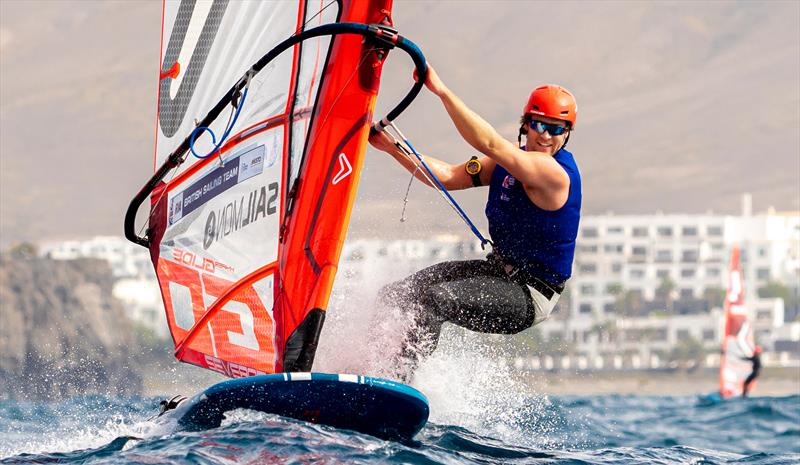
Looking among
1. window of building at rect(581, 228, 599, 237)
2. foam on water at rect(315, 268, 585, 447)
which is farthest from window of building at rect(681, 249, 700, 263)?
foam on water at rect(315, 268, 585, 447)

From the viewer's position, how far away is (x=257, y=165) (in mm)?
5590

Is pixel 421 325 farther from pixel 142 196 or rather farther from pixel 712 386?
pixel 712 386

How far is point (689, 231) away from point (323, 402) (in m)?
91.8

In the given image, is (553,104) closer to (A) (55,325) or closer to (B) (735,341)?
(B) (735,341)

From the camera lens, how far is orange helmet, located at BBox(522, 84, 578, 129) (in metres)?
5.14

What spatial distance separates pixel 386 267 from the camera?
5.88 m

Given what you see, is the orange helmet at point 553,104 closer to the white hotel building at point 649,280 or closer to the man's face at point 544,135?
the man's face at point 544,135

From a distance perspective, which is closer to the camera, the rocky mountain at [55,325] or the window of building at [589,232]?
the rocky mountain at [55,325]

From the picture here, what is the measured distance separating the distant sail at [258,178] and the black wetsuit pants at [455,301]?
432 millimetres

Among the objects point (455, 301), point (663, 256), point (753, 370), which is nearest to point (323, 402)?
point (455, 301)

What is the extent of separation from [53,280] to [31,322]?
10.1 feet

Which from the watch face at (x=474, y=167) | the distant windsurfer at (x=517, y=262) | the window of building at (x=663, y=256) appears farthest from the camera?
the window of building at (x=663, y=256)

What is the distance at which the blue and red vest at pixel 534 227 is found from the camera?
5.16 meters

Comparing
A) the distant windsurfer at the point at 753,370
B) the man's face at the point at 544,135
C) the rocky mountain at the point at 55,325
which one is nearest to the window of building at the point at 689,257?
the rocky mountain at the point at 55,325
